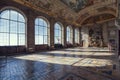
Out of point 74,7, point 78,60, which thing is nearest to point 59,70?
point 78,60

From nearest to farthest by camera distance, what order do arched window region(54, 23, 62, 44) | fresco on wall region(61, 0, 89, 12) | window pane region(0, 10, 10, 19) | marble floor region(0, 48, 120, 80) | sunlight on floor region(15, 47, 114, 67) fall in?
marble floor region(0, 48, 120, 80)
sunlight on floor region(15, 47, 114, 67)
window pane region(0, 10, 10, 19)
fresco on wall region(61, 0, 89, 12)
arched window region(54, 23, 62, 44)

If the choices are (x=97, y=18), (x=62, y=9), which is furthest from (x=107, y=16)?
(x=62, y=9)

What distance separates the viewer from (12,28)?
47.4 feet

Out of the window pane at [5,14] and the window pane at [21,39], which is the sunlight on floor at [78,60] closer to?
the window pane at [21,39]

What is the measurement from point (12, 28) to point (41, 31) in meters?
5.47

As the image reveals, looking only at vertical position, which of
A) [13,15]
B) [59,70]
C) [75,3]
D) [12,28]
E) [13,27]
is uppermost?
[75,3]

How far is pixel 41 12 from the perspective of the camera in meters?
17.8

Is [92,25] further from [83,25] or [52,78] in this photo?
[52,78]

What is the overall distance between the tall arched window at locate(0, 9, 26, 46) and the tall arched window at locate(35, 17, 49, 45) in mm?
3089

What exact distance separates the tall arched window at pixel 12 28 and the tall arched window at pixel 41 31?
309 centimetres

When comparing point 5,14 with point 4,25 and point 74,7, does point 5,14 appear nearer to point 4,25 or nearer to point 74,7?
point 4,25

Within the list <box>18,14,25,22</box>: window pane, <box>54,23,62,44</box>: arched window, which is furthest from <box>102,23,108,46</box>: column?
<box>18,14,25,22</box>: window pane

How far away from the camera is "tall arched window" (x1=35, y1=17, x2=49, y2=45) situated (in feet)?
60.6

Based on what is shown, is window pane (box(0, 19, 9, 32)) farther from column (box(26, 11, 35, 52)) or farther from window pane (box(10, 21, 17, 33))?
column (box(26, 11, 35, 52))
